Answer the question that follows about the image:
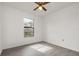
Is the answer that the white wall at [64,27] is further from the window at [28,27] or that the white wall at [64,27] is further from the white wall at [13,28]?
the white wall at [13,28]

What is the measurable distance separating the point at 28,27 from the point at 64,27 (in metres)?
2.42

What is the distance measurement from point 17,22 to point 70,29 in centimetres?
306

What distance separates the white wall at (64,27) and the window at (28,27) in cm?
119

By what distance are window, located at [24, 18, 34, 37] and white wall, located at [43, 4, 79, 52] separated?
119 cm

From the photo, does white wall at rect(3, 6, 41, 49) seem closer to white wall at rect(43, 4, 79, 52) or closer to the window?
the window

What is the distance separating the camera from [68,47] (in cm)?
439

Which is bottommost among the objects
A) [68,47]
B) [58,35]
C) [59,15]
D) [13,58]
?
[68,47]

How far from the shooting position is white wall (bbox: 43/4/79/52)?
3.98m

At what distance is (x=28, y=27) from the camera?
557 centimetres

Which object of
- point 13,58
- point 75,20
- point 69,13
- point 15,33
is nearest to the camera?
point 13,58

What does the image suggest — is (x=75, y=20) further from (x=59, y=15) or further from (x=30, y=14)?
(x=30, y=14)

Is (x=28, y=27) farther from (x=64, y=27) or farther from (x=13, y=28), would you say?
(x=64, y=27)

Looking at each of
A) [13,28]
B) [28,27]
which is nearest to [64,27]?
[28,27]

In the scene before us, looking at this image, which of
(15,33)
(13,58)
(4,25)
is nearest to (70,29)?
(15,33)
